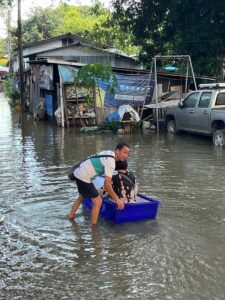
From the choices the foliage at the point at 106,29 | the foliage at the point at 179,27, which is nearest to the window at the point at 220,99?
the foliage at the point at 179,27

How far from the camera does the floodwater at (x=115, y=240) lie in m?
5.34

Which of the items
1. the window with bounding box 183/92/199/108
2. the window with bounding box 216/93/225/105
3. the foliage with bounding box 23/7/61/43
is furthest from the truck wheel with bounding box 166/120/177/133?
the foliage with bounding box 23/7/61/43

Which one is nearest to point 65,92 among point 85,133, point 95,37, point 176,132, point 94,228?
point 85,133

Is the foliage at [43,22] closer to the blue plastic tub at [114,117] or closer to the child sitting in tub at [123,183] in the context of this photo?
the blue plastic tub at [114,117]

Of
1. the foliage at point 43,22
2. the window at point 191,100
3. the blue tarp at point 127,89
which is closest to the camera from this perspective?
the window at point 191,100

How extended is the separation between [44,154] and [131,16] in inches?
516

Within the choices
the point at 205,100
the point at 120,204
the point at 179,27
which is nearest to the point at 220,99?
the point at 205,100

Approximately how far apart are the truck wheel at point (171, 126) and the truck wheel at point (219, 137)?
3075 mm

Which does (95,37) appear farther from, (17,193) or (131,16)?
(17,193)

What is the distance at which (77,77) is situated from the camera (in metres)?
20.7

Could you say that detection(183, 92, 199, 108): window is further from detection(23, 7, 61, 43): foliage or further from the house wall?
detection(23, 7, 61, 43): foliage

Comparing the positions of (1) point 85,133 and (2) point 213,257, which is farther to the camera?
(1) point 85,133

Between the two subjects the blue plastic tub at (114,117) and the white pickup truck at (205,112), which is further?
the blue plastic tub at (114,117)

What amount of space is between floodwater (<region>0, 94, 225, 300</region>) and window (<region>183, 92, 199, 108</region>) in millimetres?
4621
